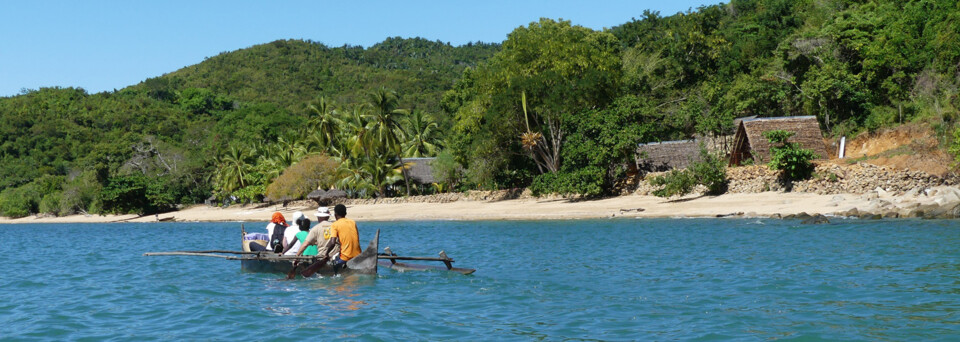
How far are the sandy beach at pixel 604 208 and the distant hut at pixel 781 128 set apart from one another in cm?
242

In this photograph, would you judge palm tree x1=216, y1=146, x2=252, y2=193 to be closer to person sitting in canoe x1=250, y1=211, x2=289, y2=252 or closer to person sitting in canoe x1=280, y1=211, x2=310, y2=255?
person sitting in canoe x1=250, y1=211, x2=289, y2=252

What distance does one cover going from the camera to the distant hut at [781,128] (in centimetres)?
3172

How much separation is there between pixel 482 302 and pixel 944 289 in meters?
6.97

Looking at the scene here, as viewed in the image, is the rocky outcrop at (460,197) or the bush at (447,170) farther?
the bush at (447,170)

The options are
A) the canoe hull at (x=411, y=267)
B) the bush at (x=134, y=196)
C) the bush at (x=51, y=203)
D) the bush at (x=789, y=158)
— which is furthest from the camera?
the bush at (x=51, y=203)

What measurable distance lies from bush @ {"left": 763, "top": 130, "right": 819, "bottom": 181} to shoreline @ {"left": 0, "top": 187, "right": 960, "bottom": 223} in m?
0.86

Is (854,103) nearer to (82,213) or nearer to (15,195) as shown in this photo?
(82,213)

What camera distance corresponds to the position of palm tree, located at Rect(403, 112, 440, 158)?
55406mm

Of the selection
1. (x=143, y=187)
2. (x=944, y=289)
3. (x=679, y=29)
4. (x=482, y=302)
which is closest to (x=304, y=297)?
(x=482, y=302)

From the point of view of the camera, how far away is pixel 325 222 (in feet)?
49.2

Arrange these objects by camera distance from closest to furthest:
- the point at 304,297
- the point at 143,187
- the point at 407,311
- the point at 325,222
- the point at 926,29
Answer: the point at 407,311
the point at 304,297
the point at 325,222
the point at 926,29
the point at 143,187

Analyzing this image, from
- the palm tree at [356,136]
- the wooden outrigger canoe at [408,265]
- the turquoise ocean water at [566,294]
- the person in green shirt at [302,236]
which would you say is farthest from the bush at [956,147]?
the palm tree at [356,136]

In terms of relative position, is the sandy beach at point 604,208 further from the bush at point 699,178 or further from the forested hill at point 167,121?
the forested hill at point 167,121

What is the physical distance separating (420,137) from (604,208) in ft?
83.0
